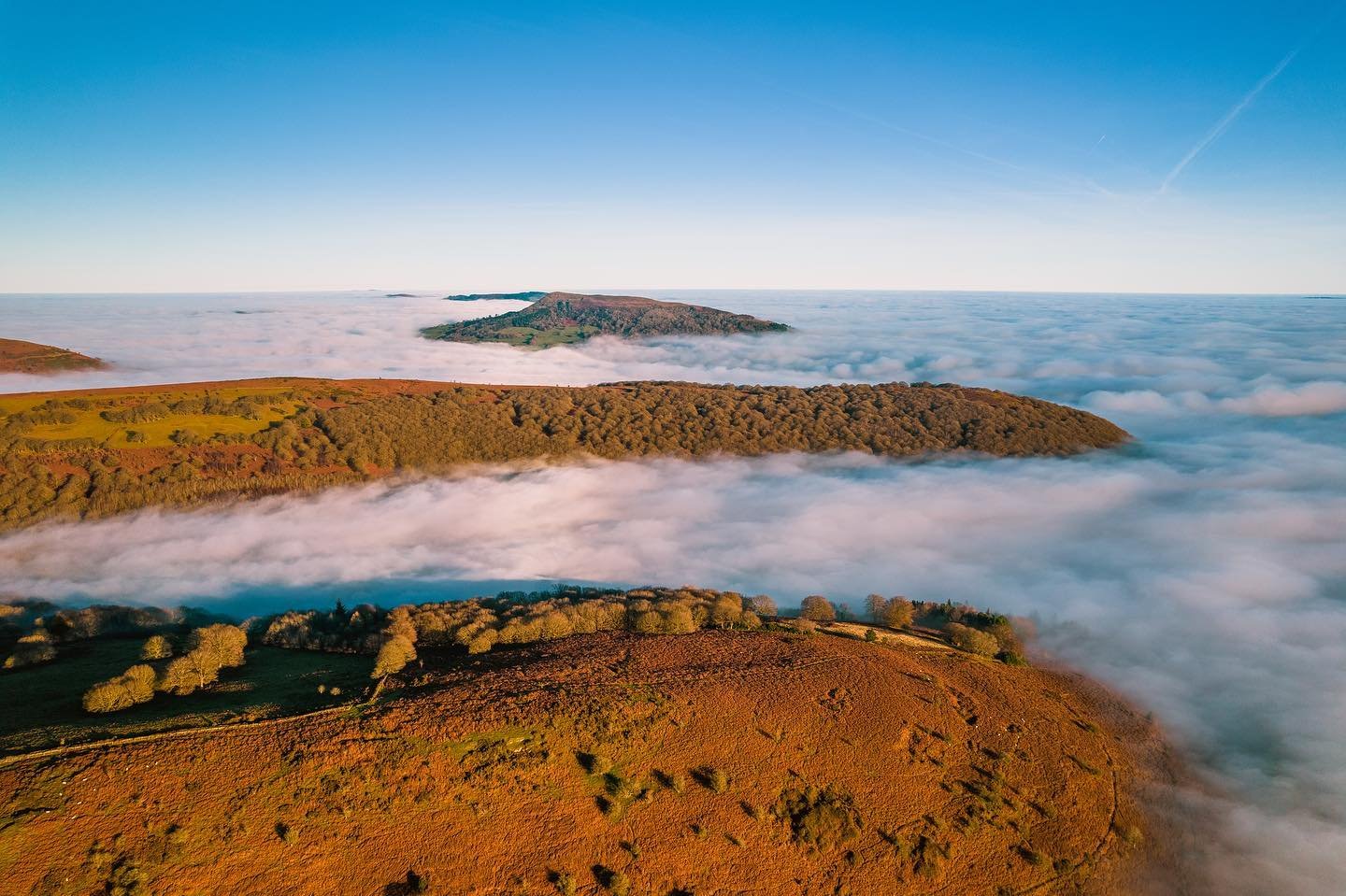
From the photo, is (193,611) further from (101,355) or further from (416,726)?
(101,355)

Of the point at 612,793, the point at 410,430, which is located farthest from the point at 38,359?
the point at 612,793

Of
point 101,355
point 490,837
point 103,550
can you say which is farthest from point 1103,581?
point 101,355

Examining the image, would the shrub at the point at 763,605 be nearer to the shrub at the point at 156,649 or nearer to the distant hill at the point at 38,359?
the shrub at the point at 156,649

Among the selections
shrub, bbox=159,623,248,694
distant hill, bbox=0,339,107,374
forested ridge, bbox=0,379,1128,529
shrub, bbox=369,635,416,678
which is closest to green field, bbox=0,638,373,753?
shrub, bbox=159,623,248,694

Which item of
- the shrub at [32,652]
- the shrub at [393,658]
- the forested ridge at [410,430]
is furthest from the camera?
the forested ridge at [410,430]

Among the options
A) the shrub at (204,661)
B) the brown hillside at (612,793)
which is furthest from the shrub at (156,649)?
the brown hillside at (612,793)

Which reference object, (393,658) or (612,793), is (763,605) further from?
(393,658)

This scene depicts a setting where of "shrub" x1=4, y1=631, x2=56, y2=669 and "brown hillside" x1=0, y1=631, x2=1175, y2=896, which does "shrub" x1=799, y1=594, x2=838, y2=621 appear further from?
"shrub" x1=4, y1=631, x2=56, y2=669
